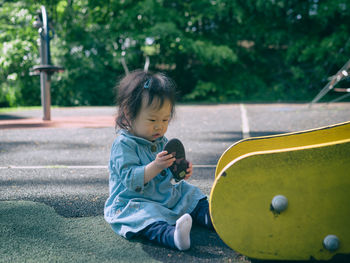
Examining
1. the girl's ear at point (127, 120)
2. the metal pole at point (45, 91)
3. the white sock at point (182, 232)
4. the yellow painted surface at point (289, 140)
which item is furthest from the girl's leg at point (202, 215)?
the metal pole at point (45, 91)

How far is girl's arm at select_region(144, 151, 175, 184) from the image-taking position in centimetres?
176

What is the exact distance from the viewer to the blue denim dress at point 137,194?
5.92ft

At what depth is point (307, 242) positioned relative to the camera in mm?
1463

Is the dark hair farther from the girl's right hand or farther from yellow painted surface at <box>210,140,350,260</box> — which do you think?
yellow painted surface at <box>210,140,350,260</box>

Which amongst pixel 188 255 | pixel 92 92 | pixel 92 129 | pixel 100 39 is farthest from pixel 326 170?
pixel 100 39

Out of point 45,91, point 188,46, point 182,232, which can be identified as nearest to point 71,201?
point 182,232

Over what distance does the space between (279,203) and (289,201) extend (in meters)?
0.04

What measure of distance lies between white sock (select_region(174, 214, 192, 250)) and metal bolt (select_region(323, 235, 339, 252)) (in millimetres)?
540

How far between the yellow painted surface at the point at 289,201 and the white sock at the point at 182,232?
0.56ft

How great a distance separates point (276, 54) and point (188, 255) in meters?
15.2

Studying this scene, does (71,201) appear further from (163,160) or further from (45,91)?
(45,91)

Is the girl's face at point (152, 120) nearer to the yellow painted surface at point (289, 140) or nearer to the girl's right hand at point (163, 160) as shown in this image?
the girl's right hand at point (163, 160)

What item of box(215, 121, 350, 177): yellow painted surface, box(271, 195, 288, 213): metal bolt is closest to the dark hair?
box(215, 121, 350, 177): yellow painted surface

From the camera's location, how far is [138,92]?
1914 mm
